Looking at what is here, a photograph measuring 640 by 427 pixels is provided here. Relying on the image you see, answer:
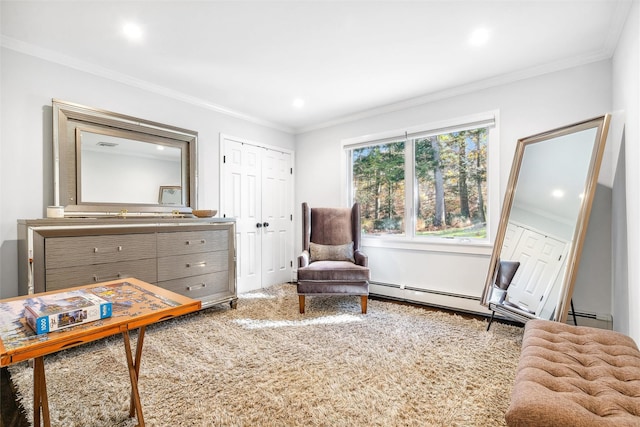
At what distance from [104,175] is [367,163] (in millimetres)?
2966

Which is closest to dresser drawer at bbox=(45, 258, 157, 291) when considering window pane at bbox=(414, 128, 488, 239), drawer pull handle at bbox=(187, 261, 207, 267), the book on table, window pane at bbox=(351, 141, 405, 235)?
drawer pull handle at bbox=(187, 261, 207, 267)

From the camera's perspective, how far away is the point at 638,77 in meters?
1.75

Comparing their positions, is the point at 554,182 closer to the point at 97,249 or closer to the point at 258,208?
the point at 258,208

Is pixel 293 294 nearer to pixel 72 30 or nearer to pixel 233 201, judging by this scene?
pixel 233 201

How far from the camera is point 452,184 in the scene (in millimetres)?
3338

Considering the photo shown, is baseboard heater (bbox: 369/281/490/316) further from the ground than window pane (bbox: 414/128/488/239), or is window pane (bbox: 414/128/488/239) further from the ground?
window pane (bbox: 414/128/488/239)

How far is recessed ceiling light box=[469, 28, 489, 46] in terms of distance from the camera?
2195 mm

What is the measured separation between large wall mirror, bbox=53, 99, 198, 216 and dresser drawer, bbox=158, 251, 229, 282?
609 millimetres

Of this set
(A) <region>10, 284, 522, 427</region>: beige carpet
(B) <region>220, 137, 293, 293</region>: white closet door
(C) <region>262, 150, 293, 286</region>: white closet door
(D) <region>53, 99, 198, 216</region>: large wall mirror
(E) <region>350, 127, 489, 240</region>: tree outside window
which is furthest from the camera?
(C) <region>262, 150, 293, 286</region>: white closet door

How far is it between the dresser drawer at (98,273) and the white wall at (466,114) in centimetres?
246

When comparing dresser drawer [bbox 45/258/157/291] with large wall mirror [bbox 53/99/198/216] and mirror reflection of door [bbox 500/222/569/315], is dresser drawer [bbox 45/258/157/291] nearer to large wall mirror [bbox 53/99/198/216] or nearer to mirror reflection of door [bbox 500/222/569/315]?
large wall mirror [bbox 53/99/198/216]

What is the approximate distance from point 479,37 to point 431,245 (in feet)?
6.71

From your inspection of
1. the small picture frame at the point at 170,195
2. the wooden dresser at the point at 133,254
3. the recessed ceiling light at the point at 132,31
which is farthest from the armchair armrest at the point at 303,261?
the recessed ceiling light at the point at 132,31

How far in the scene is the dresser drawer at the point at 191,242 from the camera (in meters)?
2.73
